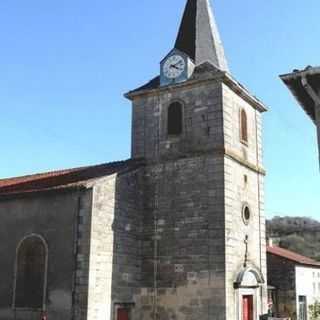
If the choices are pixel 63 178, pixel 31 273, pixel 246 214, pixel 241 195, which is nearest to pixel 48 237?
pixel 31 273

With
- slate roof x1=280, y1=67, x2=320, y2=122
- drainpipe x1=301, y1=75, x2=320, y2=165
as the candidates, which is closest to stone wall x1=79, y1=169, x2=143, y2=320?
slate roof x1=280, y1=67, x2=320, y2=122

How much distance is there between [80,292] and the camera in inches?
727

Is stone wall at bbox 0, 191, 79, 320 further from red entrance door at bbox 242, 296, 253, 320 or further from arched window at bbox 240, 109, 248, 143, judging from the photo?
arched window at bbox 240, 109, 248, 143

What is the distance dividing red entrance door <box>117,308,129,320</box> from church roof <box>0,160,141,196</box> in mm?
4935

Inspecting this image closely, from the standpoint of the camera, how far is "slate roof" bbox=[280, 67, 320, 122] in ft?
34.4

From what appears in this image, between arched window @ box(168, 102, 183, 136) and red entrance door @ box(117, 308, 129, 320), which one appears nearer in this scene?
red entrance door @ box(117, 308, 129, 320)

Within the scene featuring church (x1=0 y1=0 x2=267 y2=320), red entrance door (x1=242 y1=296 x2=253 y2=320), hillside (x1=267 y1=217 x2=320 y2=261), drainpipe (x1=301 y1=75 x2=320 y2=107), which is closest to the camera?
drainpipe (x1=301 y1=75 x2=320 y2=107)

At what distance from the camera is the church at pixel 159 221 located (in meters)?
19.2

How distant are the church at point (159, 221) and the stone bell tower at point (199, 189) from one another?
43 millimetres

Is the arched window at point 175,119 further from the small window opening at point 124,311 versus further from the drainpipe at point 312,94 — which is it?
the drainpipe at point 312,94

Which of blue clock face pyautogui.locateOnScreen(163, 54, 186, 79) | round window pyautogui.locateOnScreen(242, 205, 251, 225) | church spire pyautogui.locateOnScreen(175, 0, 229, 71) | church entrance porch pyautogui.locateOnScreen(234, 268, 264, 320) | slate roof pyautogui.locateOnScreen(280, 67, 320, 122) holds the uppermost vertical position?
church spire pyautogui.locateOnScreen(175, 0, 229, 71)

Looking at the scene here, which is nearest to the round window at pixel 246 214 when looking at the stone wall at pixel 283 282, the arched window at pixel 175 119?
the arched window at pixel 175 119

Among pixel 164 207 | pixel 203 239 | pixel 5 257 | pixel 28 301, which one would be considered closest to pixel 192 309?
pixel 203 239

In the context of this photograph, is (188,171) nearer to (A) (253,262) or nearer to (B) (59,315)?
(A) (253,262)
